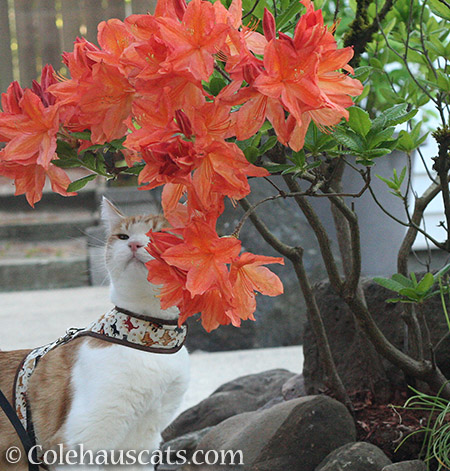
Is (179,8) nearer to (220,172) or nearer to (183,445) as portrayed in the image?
(220,172)

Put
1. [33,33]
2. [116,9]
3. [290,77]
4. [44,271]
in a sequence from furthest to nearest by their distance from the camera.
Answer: [33,33], [116,9], [44,271], [290,77]

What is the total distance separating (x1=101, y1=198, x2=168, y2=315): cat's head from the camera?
89 cm

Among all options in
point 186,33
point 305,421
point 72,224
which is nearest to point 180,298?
point 186,33

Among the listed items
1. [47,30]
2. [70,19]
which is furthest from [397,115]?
[47,30]

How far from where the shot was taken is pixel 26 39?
500 cm

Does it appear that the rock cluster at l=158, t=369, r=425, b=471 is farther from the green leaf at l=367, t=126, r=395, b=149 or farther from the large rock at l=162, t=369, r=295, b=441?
the green leaf at l=367, t=126, r=395, b=149

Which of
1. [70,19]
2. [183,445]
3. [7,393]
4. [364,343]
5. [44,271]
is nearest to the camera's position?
[7,393]

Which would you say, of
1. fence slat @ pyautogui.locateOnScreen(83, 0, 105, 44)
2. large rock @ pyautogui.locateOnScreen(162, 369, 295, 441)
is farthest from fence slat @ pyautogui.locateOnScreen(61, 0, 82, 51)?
large rock @ pyautogui.locateOnScreen(162, 369, 295, 441)

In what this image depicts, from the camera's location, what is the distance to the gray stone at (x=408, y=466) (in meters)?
0.85

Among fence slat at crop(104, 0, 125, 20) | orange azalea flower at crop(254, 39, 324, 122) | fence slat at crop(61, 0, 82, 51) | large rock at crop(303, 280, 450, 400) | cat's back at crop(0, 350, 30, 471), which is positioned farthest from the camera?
fence slat at crop(61, 0, 82, 51)

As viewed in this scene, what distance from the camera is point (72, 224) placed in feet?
12.4

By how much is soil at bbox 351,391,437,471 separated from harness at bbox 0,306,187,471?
0.37m

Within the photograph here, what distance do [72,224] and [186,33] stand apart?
3.46m

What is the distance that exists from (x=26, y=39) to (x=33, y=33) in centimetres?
8
